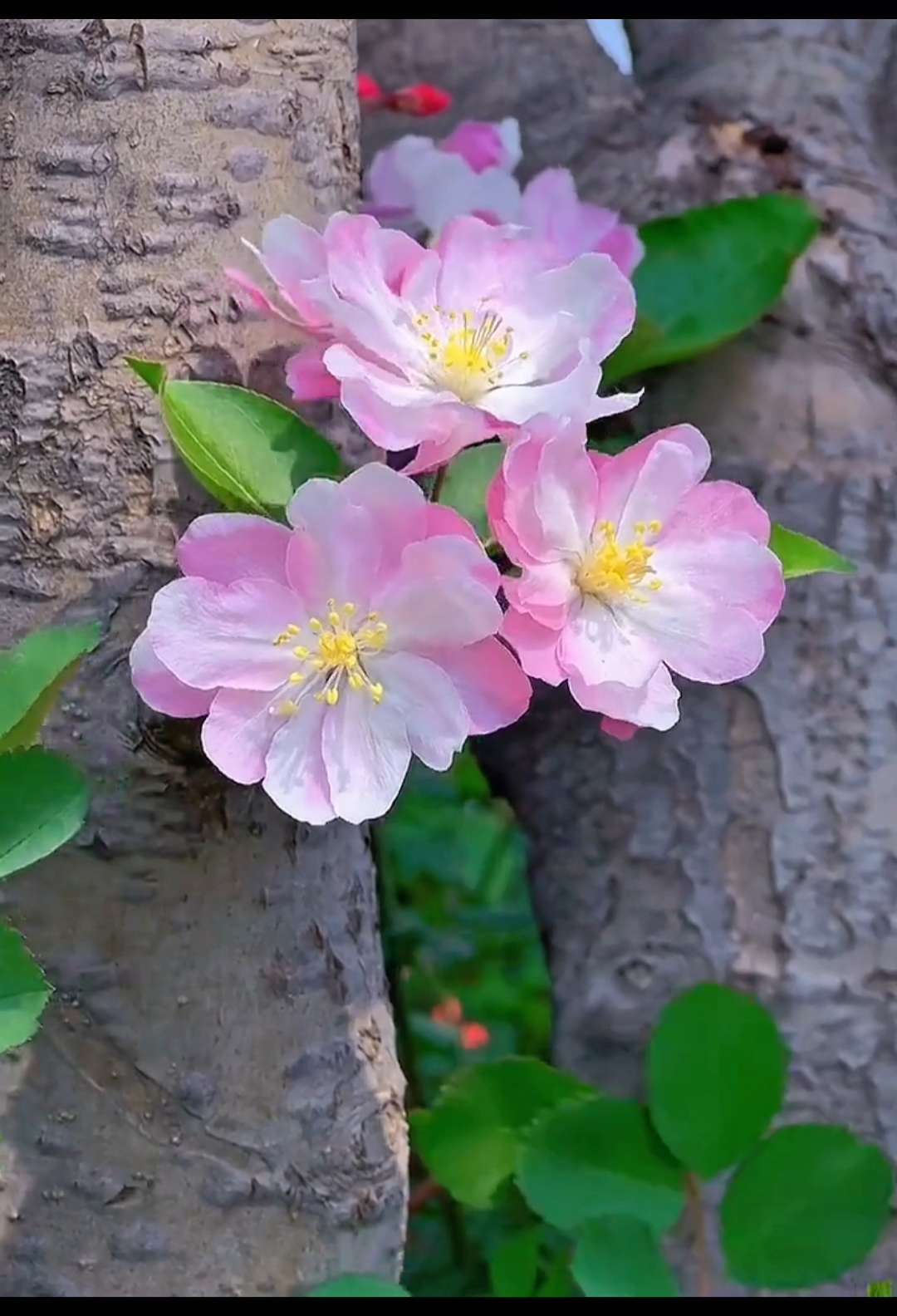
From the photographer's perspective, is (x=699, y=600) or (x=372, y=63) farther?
(x=372, y=63)

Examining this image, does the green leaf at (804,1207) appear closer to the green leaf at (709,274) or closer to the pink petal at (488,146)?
the green leaf at (709,274)

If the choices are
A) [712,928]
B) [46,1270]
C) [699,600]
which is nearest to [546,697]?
[712,928]

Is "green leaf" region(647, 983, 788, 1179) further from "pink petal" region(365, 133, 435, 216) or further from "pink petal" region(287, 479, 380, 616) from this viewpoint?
"pink petal" region(365, 133, 435, 216)

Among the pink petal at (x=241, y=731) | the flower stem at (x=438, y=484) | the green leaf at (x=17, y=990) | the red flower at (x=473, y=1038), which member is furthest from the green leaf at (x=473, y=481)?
the red flower at (x=473, y=1038)

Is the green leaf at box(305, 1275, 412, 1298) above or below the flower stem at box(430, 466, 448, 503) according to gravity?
below

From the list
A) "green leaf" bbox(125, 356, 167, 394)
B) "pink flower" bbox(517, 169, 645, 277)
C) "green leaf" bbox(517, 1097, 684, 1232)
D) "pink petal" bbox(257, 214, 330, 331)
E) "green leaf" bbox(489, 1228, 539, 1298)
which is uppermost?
"pink petal" bbox(257, 214, 330, 331)

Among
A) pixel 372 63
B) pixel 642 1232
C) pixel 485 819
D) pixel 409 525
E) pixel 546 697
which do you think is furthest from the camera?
pixel 485 819

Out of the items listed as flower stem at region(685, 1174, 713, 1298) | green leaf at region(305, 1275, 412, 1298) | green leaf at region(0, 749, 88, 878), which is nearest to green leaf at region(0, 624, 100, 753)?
green leaf at region(0, 749, 88, 878)

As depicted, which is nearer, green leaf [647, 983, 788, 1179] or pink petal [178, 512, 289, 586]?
pink petal [178, 512, 289, 586]

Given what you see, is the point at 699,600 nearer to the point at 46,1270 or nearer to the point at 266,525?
the point at 266,525
